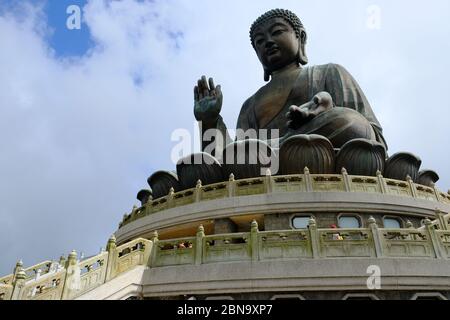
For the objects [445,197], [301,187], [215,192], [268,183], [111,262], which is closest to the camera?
[111,262]

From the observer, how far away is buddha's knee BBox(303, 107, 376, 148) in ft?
43.2

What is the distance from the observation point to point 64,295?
6203 mm

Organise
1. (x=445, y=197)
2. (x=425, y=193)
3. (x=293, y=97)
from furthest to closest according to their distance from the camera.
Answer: (x=293, y=97) < (x=445, y=197) < (x=425, y=193)

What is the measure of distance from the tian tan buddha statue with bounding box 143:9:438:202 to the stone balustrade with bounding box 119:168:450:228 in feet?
1.51

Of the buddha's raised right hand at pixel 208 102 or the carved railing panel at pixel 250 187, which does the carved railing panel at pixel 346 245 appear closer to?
the carved railing panel at pixel 250 187

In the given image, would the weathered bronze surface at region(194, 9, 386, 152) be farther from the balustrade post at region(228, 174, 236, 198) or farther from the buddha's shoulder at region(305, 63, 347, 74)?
the balustrade post at region(228, 174, 236, 198)

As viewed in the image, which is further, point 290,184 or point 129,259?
point 290,184

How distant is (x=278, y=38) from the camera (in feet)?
61.0

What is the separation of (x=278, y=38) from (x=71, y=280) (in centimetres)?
1537

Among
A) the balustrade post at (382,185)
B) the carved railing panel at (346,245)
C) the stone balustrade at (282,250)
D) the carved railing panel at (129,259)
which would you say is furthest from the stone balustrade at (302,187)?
the carved railing panel at (129,259)

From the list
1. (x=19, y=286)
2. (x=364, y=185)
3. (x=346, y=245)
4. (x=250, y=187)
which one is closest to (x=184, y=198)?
(x=250, y=187)

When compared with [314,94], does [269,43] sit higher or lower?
higher

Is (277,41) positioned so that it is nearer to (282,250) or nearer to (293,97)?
(293,97)

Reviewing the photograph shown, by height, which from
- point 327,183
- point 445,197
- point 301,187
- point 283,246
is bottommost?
point 283,246
